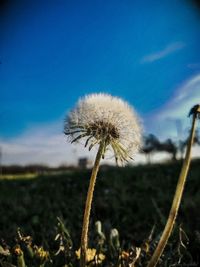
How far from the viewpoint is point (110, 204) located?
135 inches

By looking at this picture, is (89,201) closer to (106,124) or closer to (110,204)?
(106,124)

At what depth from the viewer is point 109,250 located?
5.19 feet

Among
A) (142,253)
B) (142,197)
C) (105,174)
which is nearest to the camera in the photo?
(142,253)

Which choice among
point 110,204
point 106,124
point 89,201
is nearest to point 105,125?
point 106,124

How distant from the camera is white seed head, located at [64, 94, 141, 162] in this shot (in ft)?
2.69

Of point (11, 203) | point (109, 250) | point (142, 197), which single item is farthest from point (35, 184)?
point (109, 250)

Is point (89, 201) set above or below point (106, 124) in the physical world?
below

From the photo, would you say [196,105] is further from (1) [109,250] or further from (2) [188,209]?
(2) [188,209]

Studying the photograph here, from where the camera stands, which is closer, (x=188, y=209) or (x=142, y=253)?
(x=142, y=253)

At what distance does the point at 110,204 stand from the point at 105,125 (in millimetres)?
2653

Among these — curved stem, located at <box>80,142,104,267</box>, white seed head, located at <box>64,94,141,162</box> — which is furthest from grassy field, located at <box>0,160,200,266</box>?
white seed head, located at <box>64,94,141,162</box>

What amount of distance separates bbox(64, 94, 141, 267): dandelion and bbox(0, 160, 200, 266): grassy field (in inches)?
39.2

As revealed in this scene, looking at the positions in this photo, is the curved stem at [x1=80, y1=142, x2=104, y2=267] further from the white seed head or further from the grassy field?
the grassy field

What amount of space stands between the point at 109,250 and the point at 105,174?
10.6 feet
